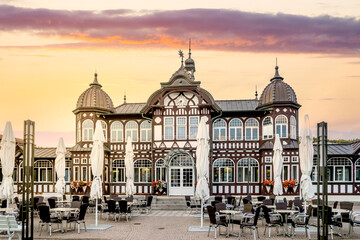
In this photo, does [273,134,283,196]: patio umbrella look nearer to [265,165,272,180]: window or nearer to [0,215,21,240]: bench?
[265,165,272,180]: window

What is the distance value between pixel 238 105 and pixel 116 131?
924 centimetres

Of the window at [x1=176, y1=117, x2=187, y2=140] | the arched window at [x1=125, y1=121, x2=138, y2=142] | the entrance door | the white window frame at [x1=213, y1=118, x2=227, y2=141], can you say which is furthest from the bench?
the white window frame at [x1=213, y1=118, x2=227, y2=141]

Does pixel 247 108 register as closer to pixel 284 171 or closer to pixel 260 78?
pixel 260 78

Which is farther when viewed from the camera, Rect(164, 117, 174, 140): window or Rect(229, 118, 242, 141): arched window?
Rect(229, 118, 242, 141): arched window

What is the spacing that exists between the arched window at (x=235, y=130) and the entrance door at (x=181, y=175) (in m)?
3.40

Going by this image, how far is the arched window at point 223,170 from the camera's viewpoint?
90.4 feet

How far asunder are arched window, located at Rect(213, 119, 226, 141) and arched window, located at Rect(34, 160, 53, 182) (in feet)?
40.9

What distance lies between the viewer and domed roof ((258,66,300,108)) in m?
27.1

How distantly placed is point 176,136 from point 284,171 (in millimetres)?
7526

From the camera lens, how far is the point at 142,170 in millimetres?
28828

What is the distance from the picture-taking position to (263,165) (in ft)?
87.8

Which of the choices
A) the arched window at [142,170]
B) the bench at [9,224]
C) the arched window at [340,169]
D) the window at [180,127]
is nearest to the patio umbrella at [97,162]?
the bench at [9,224]

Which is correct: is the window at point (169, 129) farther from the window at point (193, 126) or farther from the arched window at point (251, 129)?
the arched window at point (251, 129)

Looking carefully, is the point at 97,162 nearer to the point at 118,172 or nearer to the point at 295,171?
the point at 118,172
